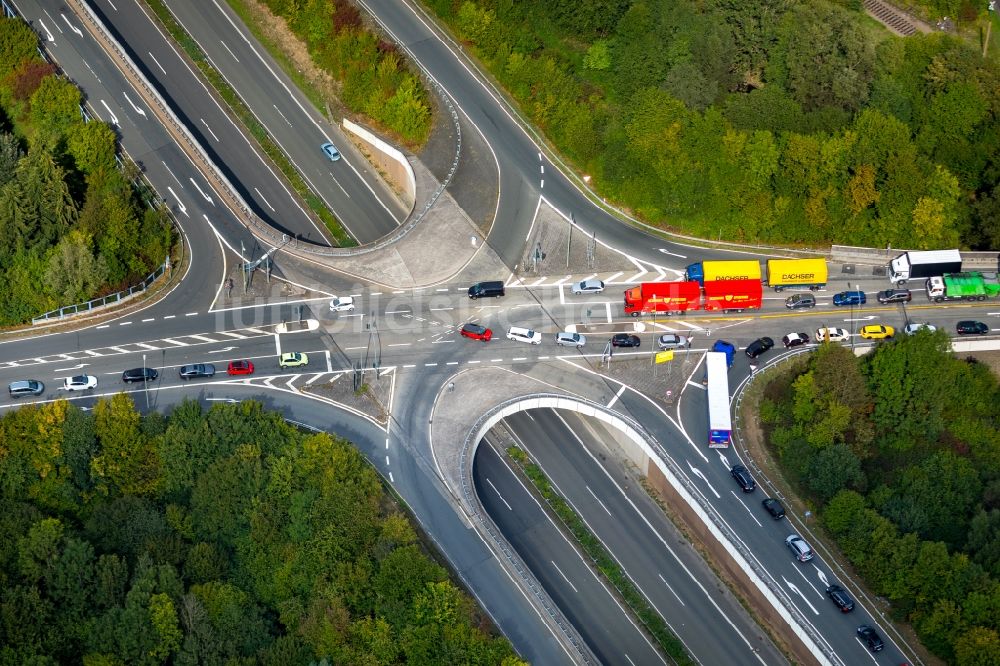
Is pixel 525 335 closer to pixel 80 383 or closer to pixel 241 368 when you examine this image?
pixel 241 368

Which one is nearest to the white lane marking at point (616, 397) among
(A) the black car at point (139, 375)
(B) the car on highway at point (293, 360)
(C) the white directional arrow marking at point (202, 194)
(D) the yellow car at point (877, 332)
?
(D) the yellow car at point (877, 332)

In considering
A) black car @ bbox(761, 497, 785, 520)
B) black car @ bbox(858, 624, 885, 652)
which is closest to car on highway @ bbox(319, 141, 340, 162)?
black car @ bbox(761, 497, 785, 520)

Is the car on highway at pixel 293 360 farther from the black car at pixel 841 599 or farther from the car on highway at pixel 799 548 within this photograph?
the black car at pixel 841 599

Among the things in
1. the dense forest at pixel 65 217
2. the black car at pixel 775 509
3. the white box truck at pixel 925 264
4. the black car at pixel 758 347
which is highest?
the dense forest at pixel 65 217

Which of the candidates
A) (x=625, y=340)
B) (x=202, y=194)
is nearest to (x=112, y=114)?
(x=202, y=194)

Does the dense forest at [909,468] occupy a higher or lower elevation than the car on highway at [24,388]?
lower

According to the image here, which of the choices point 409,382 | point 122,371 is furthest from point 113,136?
point 409,382
